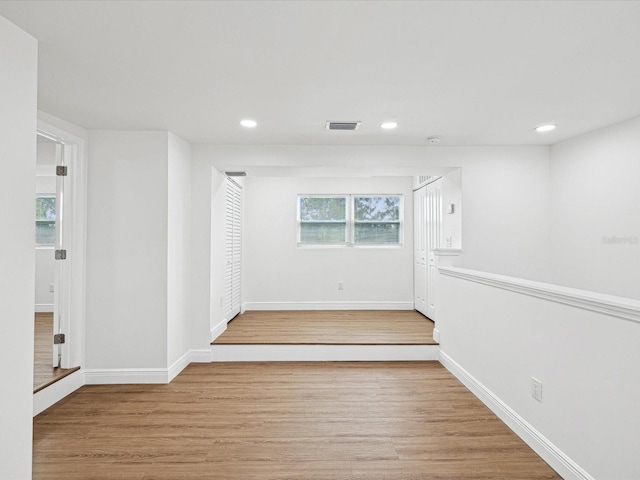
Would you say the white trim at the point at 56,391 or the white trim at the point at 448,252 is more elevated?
the white trim at the point at 448,252

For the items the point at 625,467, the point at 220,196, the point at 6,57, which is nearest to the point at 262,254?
the point at 220,196

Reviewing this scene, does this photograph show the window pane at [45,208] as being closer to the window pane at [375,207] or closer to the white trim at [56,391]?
the white trim at [56,391]

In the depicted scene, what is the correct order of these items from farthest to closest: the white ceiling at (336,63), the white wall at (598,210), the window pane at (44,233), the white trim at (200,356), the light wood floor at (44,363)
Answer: the window pane at (44,233)
the white trim at (200,356)
the white wall at (598,210)
the light wood floor at (44,363)
the white ceiling at (336,63)

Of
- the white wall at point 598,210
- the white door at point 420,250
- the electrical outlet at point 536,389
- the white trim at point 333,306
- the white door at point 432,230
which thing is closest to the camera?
the electrical outlet at point 536,389

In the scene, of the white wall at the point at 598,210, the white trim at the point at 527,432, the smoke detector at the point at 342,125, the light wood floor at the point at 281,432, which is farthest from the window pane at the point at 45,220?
the white wall at the point at 598,210

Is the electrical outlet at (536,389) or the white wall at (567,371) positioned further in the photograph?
the electrical outlet at (536,389)

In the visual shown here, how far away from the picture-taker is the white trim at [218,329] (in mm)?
4151

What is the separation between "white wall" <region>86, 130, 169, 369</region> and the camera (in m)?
3.45

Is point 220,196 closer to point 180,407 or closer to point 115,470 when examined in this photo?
point 180,407

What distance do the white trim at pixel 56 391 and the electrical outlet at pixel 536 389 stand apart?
3.60 metres

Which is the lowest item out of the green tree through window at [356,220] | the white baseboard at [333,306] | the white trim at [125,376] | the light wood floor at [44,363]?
the white trim at [125,376]

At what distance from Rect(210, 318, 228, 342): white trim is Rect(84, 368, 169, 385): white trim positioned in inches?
27.8

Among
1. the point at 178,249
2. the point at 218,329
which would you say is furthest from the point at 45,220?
the point at 218,329

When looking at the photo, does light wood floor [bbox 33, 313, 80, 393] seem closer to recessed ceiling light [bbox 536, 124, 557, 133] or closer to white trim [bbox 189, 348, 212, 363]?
white trim [bbox 189, 348, 212, 363]
